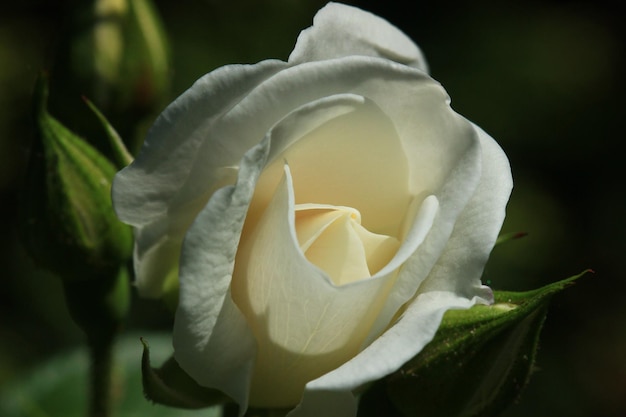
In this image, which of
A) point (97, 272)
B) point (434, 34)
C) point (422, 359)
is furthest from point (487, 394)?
point (434, 34)

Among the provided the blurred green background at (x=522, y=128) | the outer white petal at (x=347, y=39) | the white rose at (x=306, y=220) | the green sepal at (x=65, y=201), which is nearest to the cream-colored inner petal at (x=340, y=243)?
the white rose at (x=306, y=220)

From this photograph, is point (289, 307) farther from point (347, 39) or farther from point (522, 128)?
point (522, 128)

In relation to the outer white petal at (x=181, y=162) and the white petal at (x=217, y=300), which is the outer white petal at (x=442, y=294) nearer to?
the white petal at (x=217, y=300)

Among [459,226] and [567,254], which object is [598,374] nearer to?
[567,254]

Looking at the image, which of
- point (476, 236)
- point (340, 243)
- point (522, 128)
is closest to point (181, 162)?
point (340, 243)

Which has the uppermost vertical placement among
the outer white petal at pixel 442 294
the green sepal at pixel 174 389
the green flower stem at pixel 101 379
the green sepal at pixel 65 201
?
the outer white petal at pixel 442 294

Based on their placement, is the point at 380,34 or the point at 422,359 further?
the point at 380,34
